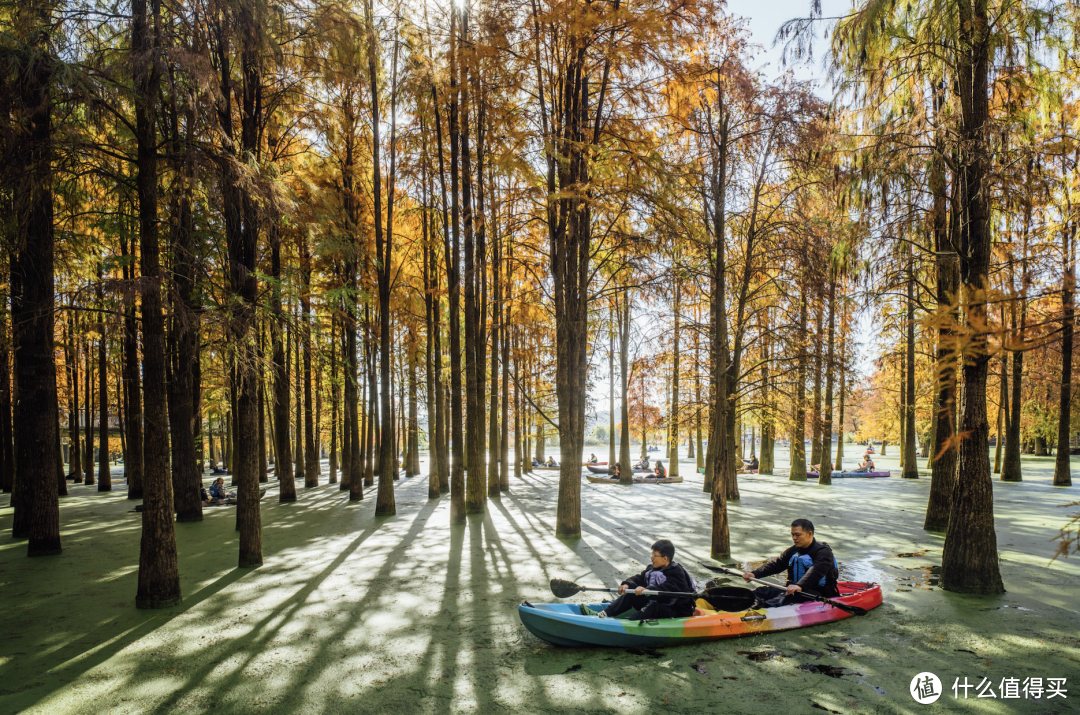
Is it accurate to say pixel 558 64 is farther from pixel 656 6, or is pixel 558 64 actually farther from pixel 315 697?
pixel 315 697

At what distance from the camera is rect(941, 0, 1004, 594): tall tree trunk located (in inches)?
283

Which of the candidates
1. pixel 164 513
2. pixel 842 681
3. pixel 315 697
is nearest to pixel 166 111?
pixel 164 513

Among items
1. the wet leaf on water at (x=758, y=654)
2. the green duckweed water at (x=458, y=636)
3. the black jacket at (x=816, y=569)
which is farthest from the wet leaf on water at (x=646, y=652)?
the black jacket at (x=816, y=569)

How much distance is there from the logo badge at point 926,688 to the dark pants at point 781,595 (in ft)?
4.97

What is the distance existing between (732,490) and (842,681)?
13.0m

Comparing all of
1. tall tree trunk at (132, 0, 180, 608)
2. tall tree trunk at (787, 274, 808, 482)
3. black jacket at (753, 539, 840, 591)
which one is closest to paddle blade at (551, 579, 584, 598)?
black jacket at (753, 539, 840, 591)

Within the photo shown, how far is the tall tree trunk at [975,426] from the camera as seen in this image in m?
7.19

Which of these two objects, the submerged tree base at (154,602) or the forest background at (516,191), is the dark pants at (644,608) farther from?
the submerged tree base at (154,602)

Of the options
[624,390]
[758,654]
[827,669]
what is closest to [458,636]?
[758,654]

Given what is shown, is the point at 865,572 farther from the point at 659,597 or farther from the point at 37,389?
the point at 37,389

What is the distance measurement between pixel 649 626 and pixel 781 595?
1.89m

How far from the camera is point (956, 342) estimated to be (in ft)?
9.86

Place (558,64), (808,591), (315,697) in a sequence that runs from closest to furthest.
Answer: (315,697) → (808,591) → (558,64)

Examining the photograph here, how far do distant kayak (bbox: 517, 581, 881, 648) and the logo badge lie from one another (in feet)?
4.50
